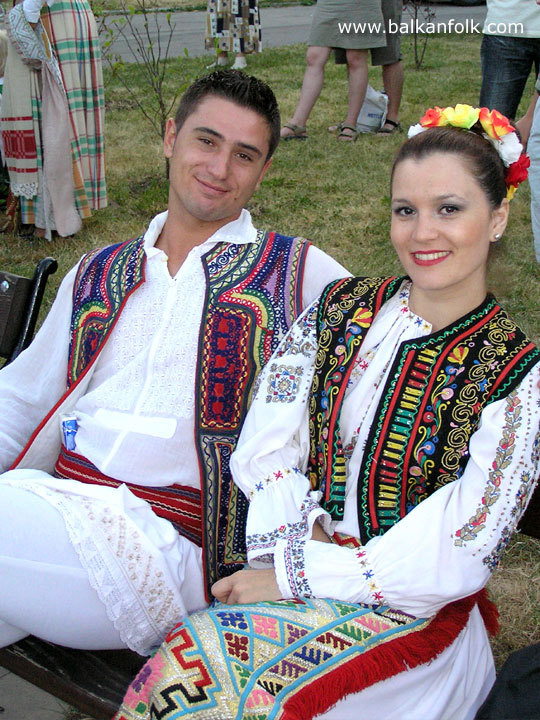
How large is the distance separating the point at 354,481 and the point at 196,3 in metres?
22.2

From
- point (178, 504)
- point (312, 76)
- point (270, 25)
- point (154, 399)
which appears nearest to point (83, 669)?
point (178, 504)

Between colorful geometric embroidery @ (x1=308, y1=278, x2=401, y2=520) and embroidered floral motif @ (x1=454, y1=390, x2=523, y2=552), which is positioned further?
colorful geometric embroidery @ (x1=308, y1=278, x2=401, y2=520)

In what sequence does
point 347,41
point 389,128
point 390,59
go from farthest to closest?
point 389,128 < point 390,59 < point 347,41

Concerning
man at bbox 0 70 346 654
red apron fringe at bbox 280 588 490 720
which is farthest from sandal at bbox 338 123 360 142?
red apron fringe at bbox 280 588 490 720

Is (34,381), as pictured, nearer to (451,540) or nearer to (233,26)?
(451,540)

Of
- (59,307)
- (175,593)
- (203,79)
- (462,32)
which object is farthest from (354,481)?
(462,32)

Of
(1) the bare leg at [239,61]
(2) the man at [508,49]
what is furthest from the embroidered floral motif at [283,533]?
(1) the bare leg at [239,61]

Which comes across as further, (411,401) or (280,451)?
(280,451)

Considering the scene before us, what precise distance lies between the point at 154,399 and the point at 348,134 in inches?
224

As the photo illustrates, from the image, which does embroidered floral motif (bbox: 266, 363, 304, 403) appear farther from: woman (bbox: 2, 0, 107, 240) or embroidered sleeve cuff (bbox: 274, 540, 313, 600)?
woman (bbox: 2, 0, 107, 240)

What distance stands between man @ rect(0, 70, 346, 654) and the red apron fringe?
0.47 m

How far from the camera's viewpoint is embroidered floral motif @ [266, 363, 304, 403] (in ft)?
6.75

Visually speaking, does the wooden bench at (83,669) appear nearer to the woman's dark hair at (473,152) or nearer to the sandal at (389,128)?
the woman's dark hair at (473,152)

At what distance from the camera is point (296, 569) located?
1.79 meters
